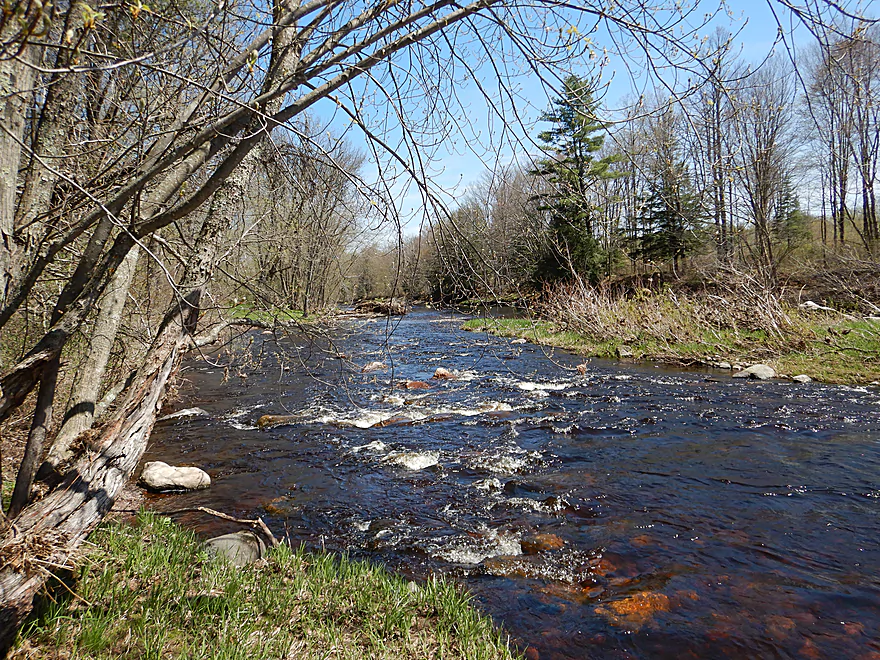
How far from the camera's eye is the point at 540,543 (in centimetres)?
415

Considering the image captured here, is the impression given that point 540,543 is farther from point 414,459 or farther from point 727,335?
point 727,335

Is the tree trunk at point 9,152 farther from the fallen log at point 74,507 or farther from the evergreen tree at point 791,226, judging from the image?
the evergreen tree at point 791,226

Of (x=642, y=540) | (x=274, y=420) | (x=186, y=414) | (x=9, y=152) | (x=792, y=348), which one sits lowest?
(x=642, y=540)

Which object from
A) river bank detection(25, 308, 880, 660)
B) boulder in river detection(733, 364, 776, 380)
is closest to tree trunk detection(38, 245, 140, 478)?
river bank detection(25, 308, 880, 660)

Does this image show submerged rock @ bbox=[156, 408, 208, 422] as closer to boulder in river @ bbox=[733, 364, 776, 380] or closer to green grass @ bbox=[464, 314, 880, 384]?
green grass @ bbox=[464, 314, 880, 384]

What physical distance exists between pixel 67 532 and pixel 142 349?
11.6 ft

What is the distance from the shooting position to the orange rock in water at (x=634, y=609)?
10.3ft

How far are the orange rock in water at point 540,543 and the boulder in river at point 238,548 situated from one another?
2082 mm

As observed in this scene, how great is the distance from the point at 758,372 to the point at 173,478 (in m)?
10.4

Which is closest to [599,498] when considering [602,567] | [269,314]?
[602,567]

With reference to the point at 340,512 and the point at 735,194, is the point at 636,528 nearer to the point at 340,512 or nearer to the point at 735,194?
the point at 340,512

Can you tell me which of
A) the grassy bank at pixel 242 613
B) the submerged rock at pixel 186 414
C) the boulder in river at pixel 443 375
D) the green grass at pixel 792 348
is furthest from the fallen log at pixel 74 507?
the boulder in river at pixel 443 375

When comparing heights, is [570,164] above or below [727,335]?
above

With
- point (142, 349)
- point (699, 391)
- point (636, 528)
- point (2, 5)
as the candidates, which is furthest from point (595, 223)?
point (699, 391)
